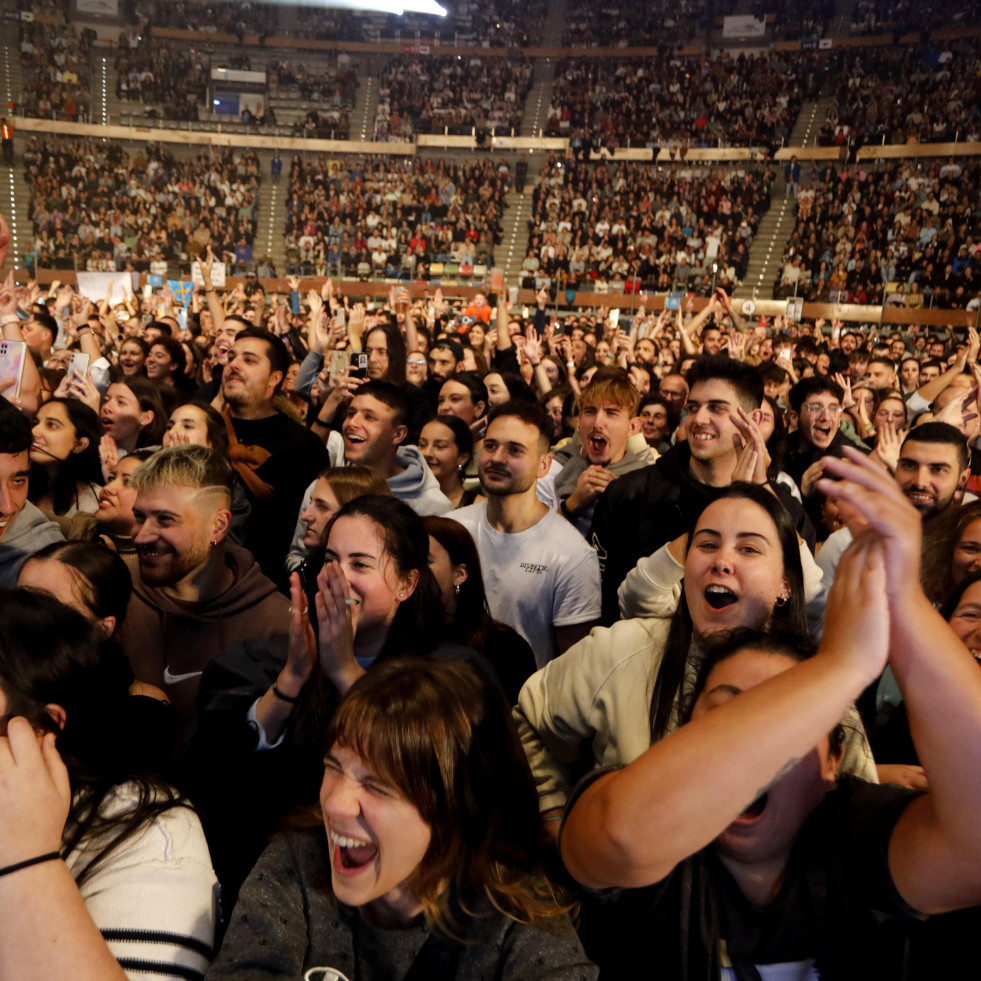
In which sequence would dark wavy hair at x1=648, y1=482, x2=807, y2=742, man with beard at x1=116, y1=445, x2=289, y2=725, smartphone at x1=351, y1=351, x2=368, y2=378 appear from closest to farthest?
1. dark wavy hair at x1=648, y1=482, x2=807, y2=742
2. man with beard at x1=116, y1=445, x2=289, y2=725
3. smartphone at x1=351, y1=351, x2=368, y2=378

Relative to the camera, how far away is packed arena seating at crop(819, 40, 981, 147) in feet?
79.8

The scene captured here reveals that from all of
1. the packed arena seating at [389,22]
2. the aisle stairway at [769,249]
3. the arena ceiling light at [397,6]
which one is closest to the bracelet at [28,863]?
the aisle stairway at [769,249]

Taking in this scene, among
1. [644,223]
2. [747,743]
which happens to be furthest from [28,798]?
[644,223]

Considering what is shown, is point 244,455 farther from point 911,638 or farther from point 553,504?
point 911,638

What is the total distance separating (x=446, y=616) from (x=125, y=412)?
2.93 meters

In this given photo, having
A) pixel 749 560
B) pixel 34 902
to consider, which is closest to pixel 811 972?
pixel 749 560

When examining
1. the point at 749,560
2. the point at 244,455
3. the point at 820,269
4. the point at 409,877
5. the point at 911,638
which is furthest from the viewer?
the point at 820,269

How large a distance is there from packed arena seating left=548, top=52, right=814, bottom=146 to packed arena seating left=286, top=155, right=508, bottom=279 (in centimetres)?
381

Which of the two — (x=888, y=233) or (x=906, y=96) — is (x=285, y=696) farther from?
(x=906, y=96)

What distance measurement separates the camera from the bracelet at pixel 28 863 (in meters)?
1.32

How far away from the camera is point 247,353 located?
4844 millimetres

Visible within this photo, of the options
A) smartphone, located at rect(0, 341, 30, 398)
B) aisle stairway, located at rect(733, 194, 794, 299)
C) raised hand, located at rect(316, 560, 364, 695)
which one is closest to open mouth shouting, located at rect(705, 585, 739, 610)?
raised hand, located at rect(316, 560, 364, 695)

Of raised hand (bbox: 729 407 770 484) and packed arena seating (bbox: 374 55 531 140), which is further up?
packed arena seating (bbox: 374 55 531 140)

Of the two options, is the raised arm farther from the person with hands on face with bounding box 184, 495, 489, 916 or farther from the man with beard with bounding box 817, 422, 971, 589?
the man with beard with bounding box 817, 422, 971, 589
